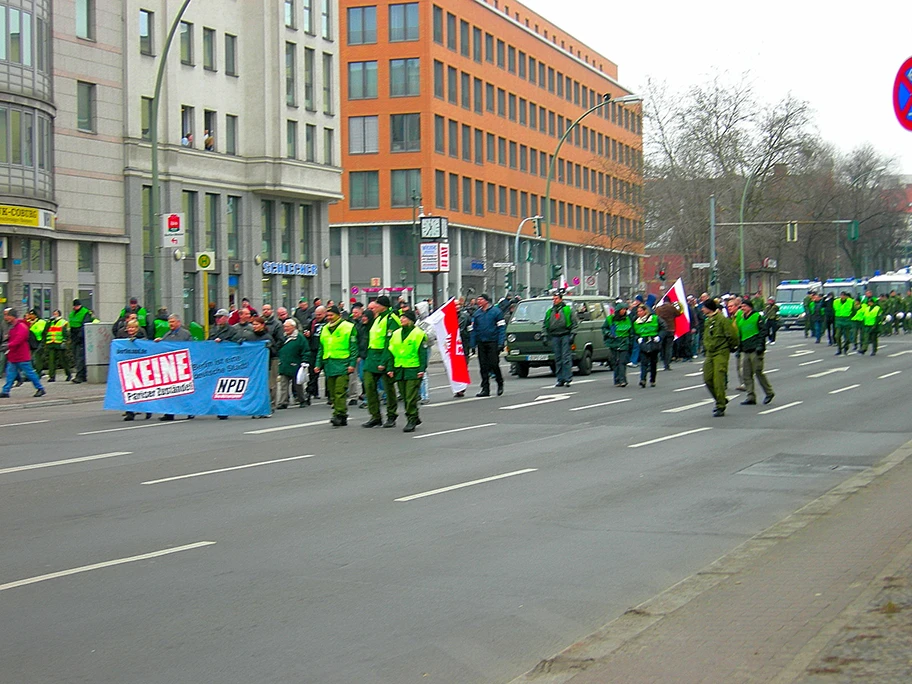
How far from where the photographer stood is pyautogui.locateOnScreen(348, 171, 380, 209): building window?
75812 mm

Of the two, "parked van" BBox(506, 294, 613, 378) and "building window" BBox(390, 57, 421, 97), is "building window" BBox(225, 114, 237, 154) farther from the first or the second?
"parked van" BBox(506, 294, 613, 378)

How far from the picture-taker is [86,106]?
4475 centimetres

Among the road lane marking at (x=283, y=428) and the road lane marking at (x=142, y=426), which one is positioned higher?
the road lane marking at (x=283, y=428)

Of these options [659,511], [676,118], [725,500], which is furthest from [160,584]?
[676,118]

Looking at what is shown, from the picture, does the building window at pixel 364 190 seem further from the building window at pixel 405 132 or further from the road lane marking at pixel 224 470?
the road lane marking at pixel 224 470

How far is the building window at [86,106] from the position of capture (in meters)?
44.4

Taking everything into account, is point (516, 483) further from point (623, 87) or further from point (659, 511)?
point (623, 87)

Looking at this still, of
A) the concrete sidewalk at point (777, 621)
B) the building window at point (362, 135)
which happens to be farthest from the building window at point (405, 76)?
the concrete sidewalk at point (777, 621)

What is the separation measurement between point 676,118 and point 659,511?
67291 mm

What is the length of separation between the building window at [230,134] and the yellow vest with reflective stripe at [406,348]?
36.1 metres

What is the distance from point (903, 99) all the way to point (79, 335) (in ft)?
85.1

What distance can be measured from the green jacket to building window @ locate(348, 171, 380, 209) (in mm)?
56850

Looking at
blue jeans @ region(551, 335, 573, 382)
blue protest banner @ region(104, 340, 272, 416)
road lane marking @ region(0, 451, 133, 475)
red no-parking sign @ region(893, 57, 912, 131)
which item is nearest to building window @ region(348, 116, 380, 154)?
blue jeans @ region(551, 335, 573, 382)

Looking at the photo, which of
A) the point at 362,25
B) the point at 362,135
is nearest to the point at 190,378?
the point at 362,135
